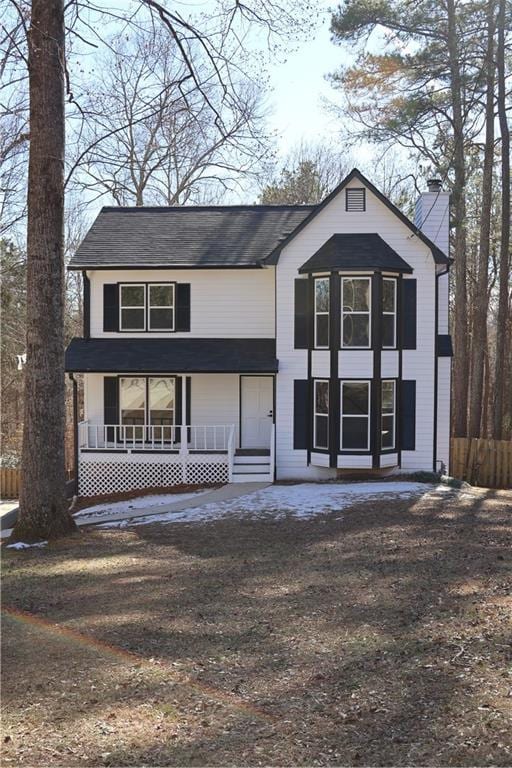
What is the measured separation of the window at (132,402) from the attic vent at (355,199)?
6944mm

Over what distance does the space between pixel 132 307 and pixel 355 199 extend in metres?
6.46

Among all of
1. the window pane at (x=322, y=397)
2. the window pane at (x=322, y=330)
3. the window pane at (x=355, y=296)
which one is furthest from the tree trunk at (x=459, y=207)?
the window pane at (x=322, y=397)

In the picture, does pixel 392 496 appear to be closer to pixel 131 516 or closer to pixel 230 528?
pixel 230 528

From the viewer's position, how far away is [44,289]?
11.0 metres

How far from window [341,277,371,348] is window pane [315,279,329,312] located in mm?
468

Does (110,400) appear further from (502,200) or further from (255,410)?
(502,200)

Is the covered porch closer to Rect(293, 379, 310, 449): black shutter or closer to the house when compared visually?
the house

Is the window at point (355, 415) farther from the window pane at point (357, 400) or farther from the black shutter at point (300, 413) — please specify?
the black shutter at point (300, 413)

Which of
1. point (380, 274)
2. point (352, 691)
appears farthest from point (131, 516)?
point (352, 691)

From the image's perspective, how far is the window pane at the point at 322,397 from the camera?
1808cm

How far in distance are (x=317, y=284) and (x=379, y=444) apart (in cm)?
420

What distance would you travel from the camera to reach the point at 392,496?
15203mm

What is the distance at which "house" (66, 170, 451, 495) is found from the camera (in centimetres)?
1788

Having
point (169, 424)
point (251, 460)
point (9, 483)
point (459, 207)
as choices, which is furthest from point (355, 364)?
point (9, 483)
